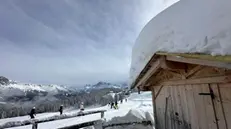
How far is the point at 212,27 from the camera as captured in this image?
218 cm

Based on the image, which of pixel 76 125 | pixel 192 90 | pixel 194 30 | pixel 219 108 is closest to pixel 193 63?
pixel 194 30

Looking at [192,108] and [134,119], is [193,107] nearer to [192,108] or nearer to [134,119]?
[192,108]

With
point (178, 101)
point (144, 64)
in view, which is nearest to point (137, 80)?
point (144, 64)

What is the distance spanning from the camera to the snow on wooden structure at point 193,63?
209 centimetres

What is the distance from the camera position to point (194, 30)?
255cm

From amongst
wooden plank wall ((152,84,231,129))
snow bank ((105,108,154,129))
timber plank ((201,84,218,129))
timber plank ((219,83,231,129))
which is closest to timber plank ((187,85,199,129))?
wooden plank wall ((152,84,231,129))

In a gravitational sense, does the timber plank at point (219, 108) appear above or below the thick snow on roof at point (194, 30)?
below

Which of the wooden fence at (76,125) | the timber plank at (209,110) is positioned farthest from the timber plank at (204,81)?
the wooden fence at (76,125)

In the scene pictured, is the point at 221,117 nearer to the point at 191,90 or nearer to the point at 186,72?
the point at 191,90

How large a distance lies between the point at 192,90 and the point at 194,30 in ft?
5.24

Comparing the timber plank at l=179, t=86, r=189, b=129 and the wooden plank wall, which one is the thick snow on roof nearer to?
the wooden plank wall

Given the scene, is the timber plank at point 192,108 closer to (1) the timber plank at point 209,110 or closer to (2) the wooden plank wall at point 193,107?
(2) the wooden plank wall at point 193,107

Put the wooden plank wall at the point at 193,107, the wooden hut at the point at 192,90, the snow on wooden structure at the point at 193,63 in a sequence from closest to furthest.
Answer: the snow on wooden structure at the point at 193,63, the wooden hut at the point at 192,90, the wooden plank wall at the point at 193,107

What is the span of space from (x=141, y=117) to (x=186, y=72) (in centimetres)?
715
